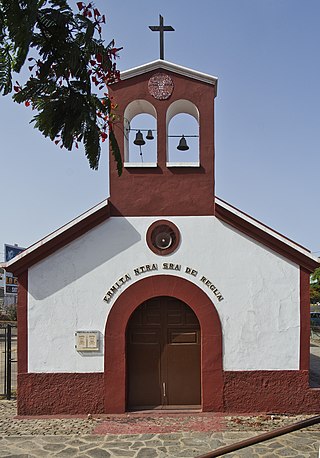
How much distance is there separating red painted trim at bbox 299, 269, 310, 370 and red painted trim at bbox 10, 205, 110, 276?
4.33 m

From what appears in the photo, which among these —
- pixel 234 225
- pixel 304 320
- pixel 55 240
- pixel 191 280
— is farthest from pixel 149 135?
pixel 304 320

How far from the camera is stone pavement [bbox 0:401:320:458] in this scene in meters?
8.04

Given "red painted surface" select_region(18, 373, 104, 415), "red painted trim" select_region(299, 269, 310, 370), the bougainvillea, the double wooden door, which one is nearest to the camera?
the bougainvillea

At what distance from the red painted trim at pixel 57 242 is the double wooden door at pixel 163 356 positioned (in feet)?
6.63

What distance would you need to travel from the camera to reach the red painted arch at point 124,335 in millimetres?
10094

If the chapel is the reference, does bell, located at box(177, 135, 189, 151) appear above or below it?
above

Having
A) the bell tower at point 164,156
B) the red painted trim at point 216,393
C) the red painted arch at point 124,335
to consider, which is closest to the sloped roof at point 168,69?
the bell tower at point 164,156

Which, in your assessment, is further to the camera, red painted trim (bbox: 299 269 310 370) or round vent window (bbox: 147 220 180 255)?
round vent window (bbox: 147 220 180 255)

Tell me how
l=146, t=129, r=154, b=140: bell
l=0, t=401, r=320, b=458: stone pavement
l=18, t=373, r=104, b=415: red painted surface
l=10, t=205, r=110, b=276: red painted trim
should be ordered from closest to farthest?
l=0, t=401, r=320, b=458: stone pavement
l=18, t=373, r=104, b=415: red painted surface
l=10, t=205, r=110, b=276: red painted trim
l=146, t=129, r=154, b=140: bell

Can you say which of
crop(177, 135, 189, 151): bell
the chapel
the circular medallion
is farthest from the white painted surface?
the circular medallion

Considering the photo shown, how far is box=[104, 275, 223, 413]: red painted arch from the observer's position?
1009 cm

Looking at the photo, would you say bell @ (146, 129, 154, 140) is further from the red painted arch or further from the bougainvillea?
the bougainvillea

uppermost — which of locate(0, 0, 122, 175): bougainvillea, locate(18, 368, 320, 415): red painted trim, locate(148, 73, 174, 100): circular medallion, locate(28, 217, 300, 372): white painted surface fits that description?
locate(148, 73, 174, 100): circular medallion

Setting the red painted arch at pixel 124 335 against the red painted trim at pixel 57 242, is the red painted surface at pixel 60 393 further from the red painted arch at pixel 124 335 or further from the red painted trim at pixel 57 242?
the red painted trim at pixel 57 242
